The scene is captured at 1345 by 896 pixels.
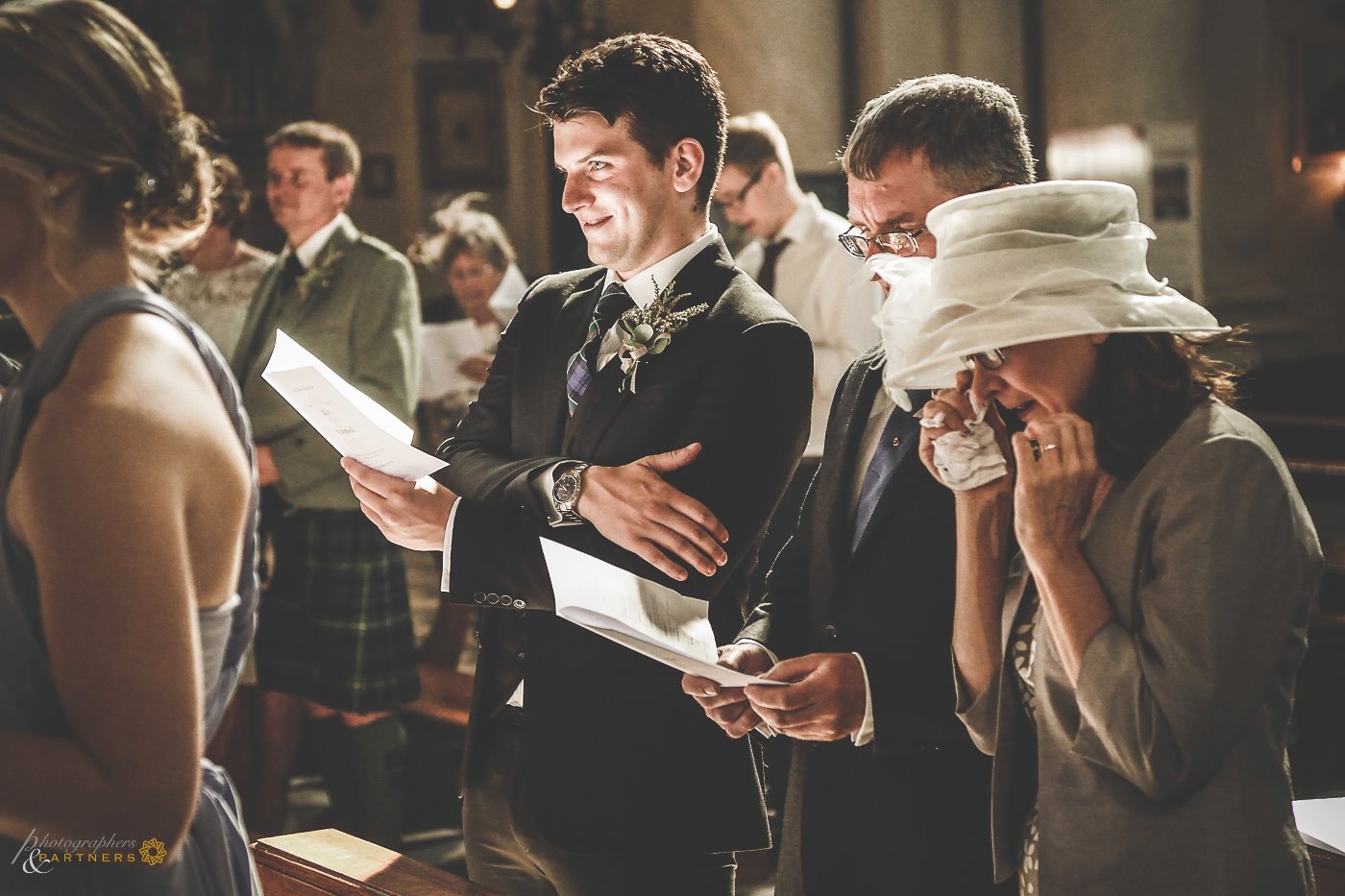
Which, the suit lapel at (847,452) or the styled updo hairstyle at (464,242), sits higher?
the styled updo hairstyle at (464,242)

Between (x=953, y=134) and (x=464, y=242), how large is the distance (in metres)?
4.24

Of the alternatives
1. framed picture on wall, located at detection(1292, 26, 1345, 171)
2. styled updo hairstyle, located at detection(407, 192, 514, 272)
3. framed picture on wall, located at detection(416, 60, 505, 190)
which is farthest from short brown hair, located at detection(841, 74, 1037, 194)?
framed picture on wall, located at detection(1292, 26, 1345, 171)

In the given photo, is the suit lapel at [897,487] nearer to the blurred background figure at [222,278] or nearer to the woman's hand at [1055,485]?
the woman's hand at [1055,485]

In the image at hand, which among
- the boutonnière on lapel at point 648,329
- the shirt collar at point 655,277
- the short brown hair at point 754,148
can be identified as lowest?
the boutonnière on lapel at point 648,329

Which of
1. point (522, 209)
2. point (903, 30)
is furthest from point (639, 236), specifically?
point (522, 209)

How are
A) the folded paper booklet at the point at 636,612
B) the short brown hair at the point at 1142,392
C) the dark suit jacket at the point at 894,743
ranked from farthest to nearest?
the dark suit jacket at the point at 894,743 → the folded paper booklet at the point at 636,612 → the short brown hair at the point at 1142,392

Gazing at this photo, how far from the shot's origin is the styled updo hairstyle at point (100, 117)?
1.21m

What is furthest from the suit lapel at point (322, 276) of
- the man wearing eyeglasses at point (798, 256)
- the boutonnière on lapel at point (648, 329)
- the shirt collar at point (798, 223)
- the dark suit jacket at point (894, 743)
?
the dark suit jacket at point (894, 743)

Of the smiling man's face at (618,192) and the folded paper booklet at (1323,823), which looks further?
the smiling man's face at (618,192)

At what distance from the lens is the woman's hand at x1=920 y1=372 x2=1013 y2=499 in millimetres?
1724

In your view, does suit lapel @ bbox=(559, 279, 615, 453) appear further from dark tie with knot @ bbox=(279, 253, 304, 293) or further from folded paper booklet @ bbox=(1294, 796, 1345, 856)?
dark tie with knot @ bbox=(279, 253, 304, 293)

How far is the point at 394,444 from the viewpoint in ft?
6.58

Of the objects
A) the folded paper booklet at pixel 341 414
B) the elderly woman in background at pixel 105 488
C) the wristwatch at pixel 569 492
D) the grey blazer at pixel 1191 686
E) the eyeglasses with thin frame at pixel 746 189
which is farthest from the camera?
the eyeglasses with thin frame at pixel 746 189

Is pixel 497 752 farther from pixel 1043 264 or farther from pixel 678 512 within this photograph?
pixel 1043 264
